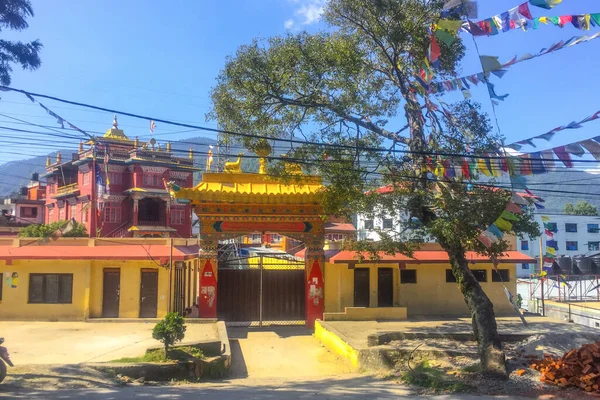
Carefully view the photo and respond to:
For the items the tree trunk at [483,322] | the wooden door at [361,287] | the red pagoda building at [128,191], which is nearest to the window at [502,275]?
the wooden door at [361,287]

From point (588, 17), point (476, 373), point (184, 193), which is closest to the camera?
point (588, 17)

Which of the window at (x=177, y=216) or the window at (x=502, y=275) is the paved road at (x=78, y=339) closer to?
the window at (x=502, y=275)

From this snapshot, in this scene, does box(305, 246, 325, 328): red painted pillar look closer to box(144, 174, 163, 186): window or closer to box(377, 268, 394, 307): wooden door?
box(377, 268, 394, 307): wooden door

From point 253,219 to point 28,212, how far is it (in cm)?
5193

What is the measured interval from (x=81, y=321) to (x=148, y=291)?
7.70 ft

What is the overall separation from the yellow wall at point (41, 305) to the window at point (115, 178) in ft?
95.2

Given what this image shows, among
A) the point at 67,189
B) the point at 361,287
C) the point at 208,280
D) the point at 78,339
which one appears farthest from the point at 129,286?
the point at 67,189

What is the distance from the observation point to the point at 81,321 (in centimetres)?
1689

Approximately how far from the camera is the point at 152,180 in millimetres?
45688

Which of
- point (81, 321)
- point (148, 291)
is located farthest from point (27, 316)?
point (148, 291)

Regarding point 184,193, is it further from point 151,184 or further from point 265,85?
point 151,184

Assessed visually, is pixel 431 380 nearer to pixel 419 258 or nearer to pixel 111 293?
pixel 419 258

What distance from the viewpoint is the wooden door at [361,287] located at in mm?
18203

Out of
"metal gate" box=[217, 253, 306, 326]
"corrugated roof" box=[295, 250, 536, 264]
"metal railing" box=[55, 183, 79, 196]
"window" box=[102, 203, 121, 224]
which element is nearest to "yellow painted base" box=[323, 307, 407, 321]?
"metal gate" box=[217, 253, 306, 326]
